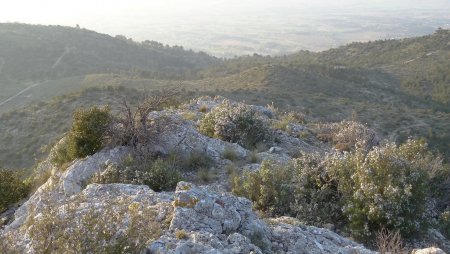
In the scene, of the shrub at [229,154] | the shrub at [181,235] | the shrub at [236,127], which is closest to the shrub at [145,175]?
the shrub at [229,154]

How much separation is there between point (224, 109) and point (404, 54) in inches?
2100

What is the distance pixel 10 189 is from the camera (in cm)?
972

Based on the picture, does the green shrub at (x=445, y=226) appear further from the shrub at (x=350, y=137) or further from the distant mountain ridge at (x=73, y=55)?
the distant mountain ridge at (x=73, y=55)

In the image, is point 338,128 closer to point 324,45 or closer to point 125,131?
point 125,131

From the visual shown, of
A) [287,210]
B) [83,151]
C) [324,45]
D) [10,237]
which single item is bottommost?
[324,45]

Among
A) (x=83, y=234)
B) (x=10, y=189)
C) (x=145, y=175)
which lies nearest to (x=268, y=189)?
(x=145, y=175)

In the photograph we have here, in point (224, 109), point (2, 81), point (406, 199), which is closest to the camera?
point (406, 199)

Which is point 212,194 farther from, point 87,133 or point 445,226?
point 445,226

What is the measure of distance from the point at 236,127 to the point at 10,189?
6029 mm

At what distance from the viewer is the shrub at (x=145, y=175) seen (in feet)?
27.2

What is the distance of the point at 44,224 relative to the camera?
437cm

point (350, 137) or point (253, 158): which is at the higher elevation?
point (253, 158)

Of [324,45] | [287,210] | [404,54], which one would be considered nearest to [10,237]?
[287,210]

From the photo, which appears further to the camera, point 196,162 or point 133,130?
point 196,162
